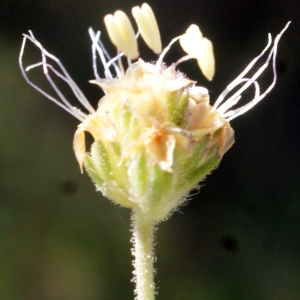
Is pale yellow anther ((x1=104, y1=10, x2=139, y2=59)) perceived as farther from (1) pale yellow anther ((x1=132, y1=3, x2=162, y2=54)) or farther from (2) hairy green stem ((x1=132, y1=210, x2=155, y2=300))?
(2) hairy green stem ((x1=132, y1=210, x2=155, y2=300))

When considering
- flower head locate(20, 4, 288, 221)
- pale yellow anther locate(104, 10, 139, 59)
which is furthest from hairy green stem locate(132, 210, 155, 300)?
pale yellow anther locate(104, 10, 139, 59)

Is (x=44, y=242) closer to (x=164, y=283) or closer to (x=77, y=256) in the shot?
(x=77, y=256)

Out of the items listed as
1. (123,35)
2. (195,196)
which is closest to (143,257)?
(123,35)

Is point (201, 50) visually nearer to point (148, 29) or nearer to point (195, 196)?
point (148, 29)

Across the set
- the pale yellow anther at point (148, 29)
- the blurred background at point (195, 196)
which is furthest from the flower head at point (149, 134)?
the blurred background at point (195, 196)

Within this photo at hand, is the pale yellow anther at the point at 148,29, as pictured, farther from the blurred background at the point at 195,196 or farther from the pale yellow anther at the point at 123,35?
the blurred background at the point at 195,196

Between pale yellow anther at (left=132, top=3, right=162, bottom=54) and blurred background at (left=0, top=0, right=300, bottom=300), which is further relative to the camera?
blurred background at (left=0, top=0, right=300, bottom=300)
